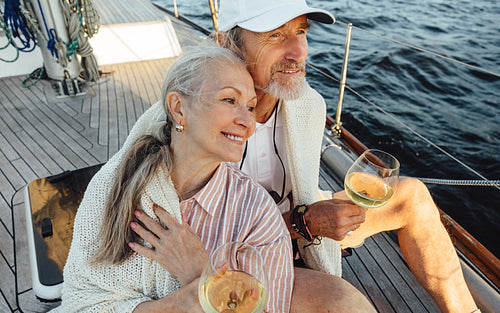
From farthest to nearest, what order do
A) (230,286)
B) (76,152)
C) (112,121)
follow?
(112,121), (76,152), (230,286)

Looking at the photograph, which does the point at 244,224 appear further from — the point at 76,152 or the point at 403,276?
the point at 76,152

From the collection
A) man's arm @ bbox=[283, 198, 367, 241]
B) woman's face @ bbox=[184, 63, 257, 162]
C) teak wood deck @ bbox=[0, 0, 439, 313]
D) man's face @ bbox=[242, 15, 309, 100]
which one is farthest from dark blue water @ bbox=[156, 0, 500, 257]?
woman's face @ bbox=[184, 63, 257, 162]

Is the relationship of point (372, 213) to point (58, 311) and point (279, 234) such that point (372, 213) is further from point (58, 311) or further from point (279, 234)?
point (58, 311)

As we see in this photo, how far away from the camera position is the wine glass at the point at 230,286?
74cm

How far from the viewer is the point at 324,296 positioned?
111cm

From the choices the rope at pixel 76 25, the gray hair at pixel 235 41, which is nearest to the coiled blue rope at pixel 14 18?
the rope at pixel 76 25

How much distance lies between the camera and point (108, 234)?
3.52 ft

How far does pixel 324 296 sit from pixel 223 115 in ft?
2.15

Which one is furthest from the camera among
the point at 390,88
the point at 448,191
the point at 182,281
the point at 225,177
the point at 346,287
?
the point at 390,88

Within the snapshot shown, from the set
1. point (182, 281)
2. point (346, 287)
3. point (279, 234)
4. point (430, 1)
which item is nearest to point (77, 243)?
point (182, 281)

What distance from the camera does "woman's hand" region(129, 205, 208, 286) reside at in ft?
3.35

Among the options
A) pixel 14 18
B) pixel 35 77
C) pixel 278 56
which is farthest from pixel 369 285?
pixel 35 77

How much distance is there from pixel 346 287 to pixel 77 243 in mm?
860

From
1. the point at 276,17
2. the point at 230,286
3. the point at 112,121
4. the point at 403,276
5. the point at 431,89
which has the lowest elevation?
the point at 431,89
